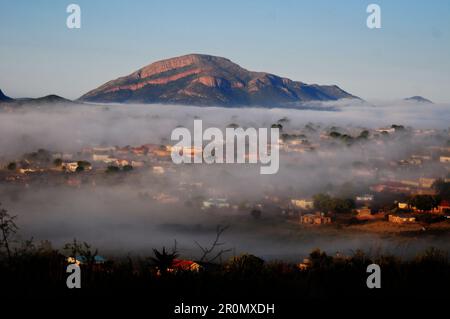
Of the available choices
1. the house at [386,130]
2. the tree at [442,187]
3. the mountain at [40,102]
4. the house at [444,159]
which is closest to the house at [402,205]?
the tree at [442,187]

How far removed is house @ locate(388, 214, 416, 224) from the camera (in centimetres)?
2634

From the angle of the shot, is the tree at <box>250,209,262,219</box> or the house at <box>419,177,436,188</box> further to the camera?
the house at <box>419,177,436,188</box>

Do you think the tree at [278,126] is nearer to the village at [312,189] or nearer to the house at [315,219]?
the village at [312,189]

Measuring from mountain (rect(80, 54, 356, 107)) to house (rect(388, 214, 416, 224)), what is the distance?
50164mm

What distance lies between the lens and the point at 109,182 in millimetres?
40656

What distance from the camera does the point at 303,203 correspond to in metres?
33.8

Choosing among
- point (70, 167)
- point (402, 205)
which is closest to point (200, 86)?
point (70, 167)

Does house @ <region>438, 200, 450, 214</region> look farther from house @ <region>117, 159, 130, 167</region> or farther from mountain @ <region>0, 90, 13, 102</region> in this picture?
mountain @ <region>0, 90, 13, 102</region>

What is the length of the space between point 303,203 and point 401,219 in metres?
8.21

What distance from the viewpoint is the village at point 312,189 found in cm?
2972

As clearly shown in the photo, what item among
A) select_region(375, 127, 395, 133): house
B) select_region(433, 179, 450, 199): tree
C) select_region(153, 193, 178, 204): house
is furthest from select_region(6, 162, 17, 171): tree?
select_region(375, 127, 395, 133): house

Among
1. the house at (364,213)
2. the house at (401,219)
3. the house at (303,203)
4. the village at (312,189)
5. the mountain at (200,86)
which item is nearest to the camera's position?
the house at (401,219)

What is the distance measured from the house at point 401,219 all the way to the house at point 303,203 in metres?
6.92

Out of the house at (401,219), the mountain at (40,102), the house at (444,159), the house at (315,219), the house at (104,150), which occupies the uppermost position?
the mountain at (40,102)
